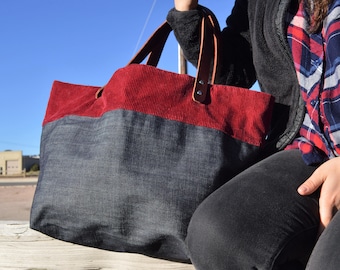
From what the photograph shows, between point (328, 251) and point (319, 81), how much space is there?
499 millimetres

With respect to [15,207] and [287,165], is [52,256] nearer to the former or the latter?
[287,165]

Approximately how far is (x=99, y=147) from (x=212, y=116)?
0.32m

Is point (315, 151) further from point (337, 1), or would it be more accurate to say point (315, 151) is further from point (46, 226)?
point (46, 226)

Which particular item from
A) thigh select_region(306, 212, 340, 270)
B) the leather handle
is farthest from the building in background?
thigh select_region(306, 212, 340, 270)

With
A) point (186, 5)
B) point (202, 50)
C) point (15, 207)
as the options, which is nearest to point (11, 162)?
point (15, 207)

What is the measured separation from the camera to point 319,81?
129 centimetres

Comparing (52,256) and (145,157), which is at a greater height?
(145,157)

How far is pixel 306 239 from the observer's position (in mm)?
1151

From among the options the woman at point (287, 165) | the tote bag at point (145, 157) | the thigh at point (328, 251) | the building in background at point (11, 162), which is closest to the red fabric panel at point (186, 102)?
the tote bag at point (145, 157)

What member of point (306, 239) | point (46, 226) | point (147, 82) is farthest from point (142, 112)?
point (306, 239)

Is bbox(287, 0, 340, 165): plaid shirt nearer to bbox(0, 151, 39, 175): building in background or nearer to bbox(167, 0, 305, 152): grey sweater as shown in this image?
bbox(167, 0, 305, 152): grey sweater

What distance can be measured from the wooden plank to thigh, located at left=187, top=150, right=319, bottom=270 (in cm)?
35

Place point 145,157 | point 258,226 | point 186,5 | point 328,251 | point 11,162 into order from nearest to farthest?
point 328,251 → point 258,226 → point 145,157 → point 186,5 → point 11,162

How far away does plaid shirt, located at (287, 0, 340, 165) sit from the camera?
4.08 ft
